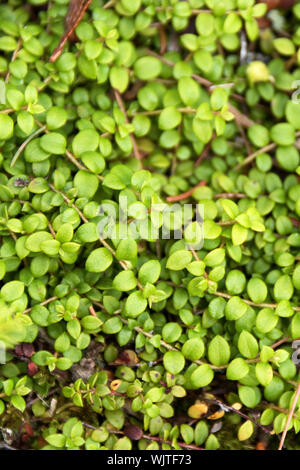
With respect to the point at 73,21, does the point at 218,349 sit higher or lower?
lower

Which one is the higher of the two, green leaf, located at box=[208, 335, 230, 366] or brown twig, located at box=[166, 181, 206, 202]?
brown twig, located at box=[166, 181, 206, 202]

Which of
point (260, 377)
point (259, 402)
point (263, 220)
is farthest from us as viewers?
point (263, 220)

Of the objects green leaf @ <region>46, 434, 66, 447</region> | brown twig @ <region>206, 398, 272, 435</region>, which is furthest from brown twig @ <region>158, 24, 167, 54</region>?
green leaf @ <region>46, 434, 66, 447</region>

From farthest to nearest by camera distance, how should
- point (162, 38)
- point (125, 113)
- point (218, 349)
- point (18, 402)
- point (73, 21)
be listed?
point (162, 38) < point (125, 113) < point (73, 21) < point (218, 349) < point (18, 402)

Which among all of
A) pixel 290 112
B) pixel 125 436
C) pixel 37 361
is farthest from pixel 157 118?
pixel 125 436

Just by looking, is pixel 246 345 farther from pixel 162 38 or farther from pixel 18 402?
pixel 162 38

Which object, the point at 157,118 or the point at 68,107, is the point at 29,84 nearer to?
the point at 68,107

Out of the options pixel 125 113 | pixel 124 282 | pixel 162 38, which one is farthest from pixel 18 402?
pixel 162 38

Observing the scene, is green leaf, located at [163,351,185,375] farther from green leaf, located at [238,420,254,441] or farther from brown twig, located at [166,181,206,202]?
brown twig, located at [166,181,206,202]
